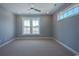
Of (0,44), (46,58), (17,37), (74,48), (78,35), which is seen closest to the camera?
(46,58)

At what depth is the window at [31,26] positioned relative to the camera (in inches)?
456

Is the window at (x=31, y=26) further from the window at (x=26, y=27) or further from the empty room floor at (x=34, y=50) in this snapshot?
the empty room floor at (x=34, y=50)

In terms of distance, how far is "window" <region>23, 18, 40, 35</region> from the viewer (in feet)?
38.0

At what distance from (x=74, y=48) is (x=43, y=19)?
Result: 6.49 m

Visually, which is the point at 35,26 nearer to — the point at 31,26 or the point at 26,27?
the point at 31,26

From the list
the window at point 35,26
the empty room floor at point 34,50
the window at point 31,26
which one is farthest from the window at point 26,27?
the empty room floor at point 34,50

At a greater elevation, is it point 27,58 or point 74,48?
point 27,58

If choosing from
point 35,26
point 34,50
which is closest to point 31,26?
point 35,26

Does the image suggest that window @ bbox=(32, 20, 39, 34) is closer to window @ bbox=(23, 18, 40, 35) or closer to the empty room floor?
window @ bbox=(23, 18, 40, 35)

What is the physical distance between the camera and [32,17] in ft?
37.8

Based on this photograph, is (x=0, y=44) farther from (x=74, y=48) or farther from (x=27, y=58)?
(x=27, y=58)

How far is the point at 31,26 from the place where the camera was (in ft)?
38.1

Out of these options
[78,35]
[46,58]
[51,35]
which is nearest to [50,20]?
[51,35]

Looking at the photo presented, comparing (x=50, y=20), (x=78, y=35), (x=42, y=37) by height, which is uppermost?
(x=50, y=20)
